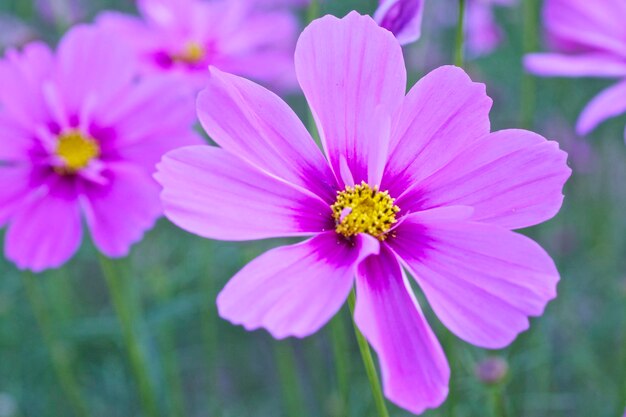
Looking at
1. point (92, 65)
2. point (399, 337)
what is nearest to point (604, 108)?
point (399, 337)

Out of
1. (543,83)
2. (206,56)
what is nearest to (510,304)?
(206,56)

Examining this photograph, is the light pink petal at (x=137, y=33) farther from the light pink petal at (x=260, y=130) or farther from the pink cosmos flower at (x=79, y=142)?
the light pink petal at (x=260, y=130)

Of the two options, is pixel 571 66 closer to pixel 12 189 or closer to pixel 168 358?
pixel 12 189

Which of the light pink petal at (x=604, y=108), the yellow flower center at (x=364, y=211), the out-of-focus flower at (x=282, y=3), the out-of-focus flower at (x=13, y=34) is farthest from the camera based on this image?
the out-of-focus flower at (x=282, y=3)

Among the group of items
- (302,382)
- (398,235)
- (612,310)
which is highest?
(302,382)

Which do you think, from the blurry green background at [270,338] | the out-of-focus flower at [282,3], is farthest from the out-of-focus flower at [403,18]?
the out-of-focus flower at [282,3]

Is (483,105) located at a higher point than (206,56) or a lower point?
lower

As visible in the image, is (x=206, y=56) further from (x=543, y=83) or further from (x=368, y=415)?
(x=543, y=83)
